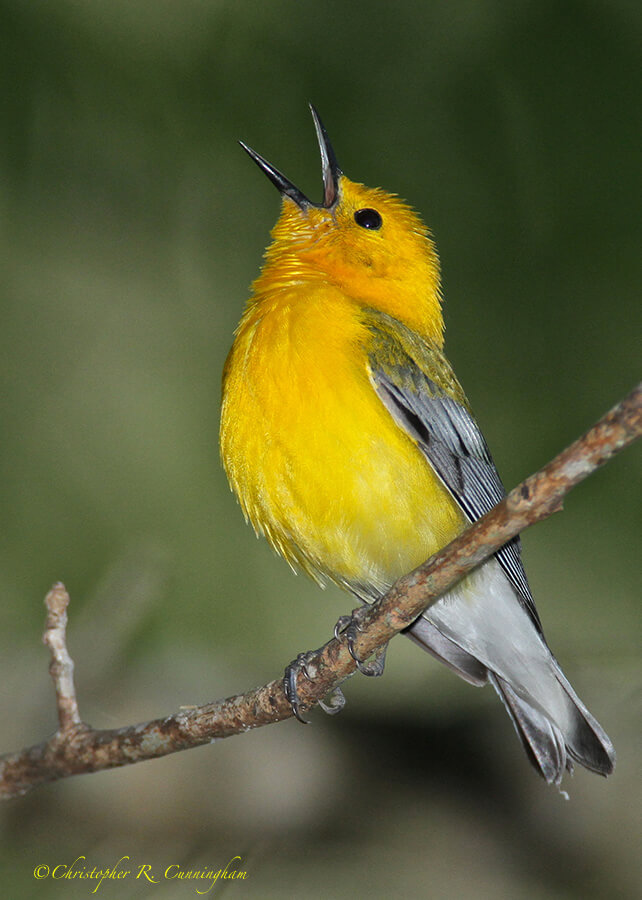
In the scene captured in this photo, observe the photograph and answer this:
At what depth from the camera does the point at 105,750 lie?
10.6 feet

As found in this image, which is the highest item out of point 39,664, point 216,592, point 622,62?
point 622,62

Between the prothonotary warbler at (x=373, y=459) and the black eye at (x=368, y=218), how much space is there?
12 cm

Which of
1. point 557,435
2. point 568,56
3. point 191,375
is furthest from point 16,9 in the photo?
point 557,435

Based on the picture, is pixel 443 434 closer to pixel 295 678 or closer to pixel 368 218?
pixel 295 678

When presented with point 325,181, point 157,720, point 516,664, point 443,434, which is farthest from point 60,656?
point 325,181

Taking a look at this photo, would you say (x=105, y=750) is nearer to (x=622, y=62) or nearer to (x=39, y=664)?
(x=39, y=664)

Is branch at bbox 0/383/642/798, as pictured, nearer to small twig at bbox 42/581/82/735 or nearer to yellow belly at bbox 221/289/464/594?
small twig at bbox 42/581/82/735

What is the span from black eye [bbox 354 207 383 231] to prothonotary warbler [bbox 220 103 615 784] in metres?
0.12

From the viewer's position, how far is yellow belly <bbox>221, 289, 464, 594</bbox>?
11.7ft

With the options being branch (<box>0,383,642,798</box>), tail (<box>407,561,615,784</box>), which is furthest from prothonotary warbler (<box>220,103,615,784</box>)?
branch (<box>0,383,642,798</box>)

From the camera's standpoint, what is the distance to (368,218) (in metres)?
4.78

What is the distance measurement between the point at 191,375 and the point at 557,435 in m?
2.27

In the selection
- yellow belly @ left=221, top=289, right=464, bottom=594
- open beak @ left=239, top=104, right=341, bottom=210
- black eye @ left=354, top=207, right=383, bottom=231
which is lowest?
yellow belly @ left=221, top=289, right=464, bottom=594

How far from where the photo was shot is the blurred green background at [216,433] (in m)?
4.45
